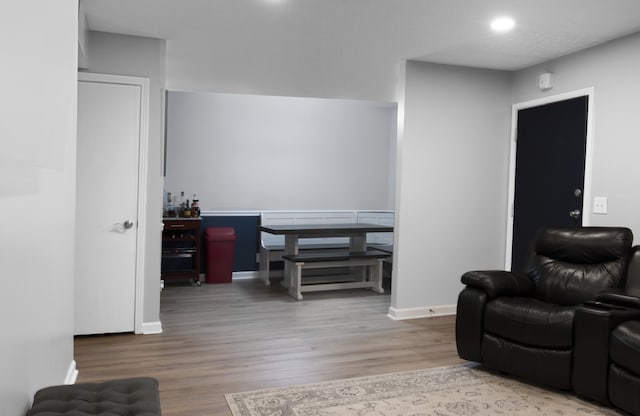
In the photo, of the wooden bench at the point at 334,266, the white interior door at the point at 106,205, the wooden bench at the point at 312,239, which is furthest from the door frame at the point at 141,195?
the wooden bench at the point at 312,239

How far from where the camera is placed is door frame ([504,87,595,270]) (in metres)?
4.16

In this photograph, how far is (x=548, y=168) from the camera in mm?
4605

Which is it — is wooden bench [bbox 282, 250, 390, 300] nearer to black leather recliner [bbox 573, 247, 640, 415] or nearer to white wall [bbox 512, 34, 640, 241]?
white wall [bbox 512, 34, 640, 241]

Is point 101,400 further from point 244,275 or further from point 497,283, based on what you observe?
point 244,275

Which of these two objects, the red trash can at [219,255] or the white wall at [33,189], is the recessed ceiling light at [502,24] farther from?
the red trash can at [219,255]

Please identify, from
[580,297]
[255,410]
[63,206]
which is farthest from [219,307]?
[580,297]

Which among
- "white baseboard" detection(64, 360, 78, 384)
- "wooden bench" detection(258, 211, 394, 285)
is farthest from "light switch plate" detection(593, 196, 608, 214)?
"white baseboard" detection(64, 360, 78, 384)

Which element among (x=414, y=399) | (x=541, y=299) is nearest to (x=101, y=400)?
(x=414, y=399)

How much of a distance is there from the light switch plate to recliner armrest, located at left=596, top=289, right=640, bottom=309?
1104 mm

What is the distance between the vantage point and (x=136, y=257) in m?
4.11

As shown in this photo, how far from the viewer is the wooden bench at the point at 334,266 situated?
19.1ft

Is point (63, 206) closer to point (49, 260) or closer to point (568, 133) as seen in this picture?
point (49, 260)

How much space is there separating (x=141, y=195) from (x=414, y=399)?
2.55 m

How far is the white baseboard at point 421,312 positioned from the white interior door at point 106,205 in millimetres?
2318
